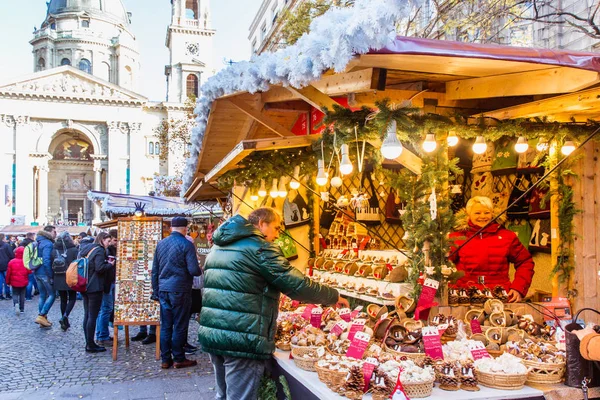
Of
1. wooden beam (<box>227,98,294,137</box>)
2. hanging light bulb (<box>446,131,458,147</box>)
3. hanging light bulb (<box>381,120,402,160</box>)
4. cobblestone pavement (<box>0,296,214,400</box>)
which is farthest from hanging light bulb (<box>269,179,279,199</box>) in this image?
hanging light bulb (<box>381,120,402,160</box>)

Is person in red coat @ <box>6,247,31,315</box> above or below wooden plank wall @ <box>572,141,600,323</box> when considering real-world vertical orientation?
below

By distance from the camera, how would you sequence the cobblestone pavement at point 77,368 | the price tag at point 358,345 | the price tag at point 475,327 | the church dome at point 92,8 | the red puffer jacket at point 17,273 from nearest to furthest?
the price tag at point 358,345, the price tag at point 475,327, the cobblestone pavement at point 77,368, the red puffer jacket at point 17,273, the church dome at point 92,8

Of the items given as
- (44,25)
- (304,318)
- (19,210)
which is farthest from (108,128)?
(304,318)

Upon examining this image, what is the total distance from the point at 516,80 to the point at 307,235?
4795 mm

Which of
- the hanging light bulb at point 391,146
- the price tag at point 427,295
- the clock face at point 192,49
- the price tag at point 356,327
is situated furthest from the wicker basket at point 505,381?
the clock face at point 192,49

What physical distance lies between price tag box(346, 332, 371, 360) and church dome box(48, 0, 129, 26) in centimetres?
6814

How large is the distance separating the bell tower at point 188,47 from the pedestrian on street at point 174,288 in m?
49.8

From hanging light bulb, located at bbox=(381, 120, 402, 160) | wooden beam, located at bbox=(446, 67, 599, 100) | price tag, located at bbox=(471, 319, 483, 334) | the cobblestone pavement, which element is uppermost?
wooden beam, located at bbox=(446, 67, 599, 100)

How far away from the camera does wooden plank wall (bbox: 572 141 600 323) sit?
203 inches

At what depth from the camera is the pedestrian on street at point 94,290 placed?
780 cm

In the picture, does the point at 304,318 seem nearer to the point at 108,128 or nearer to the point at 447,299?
the point at 447,299

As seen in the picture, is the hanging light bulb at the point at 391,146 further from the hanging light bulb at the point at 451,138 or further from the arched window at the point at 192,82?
the arched window at the point at 192,82

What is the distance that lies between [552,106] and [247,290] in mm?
2686

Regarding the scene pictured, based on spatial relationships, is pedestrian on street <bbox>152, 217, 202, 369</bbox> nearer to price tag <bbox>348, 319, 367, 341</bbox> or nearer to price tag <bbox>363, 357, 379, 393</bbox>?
price tag <bbox>348, 319, 367, 341</bbox>
